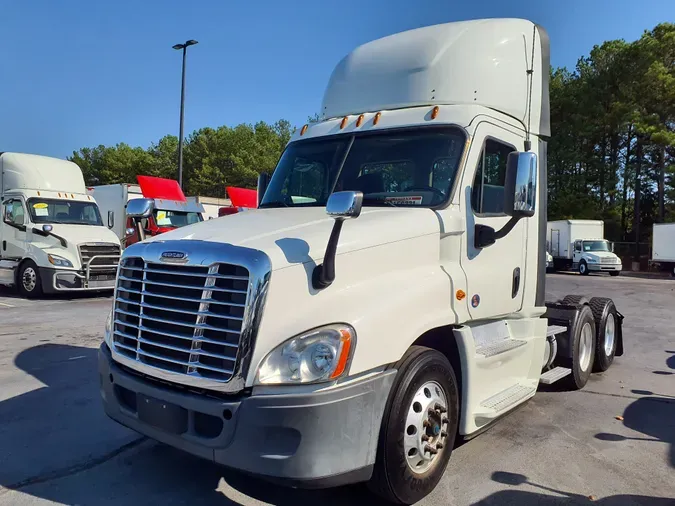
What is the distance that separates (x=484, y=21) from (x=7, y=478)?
522cm

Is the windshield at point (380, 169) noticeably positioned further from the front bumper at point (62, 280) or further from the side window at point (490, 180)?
the front bumper at point (62, 280)

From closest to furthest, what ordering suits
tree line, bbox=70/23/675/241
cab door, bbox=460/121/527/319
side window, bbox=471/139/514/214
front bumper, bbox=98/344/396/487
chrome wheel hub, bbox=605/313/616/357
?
front bumper, bbox=98/344/396/487
cab door, bbox=460/121/527/319
side window, bbox=471/139/514/214
chrome wheel hub, bbox=605/313/616/357
tree line, bbox=70/23/675/241

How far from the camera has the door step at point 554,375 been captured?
5324mm

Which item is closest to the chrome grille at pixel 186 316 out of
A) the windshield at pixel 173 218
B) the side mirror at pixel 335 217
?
the side mirror at pixel 335 217

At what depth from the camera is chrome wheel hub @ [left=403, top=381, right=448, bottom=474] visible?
334 centimetres

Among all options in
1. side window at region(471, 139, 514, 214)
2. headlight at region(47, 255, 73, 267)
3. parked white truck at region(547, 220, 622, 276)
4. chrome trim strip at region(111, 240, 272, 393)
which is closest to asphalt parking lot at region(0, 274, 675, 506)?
chrome trim strip at region(111, 240, 272, 393)

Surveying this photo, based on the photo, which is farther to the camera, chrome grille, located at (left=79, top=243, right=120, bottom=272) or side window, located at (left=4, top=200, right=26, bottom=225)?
side window, located at (left=4, top=200, right=26, bottom=225)

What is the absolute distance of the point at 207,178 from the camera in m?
50.0

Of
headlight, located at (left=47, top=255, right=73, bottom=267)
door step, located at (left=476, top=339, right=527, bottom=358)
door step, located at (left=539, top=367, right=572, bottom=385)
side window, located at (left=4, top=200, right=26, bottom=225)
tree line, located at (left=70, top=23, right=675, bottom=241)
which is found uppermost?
tree line, located at (left=70, top=23, right=675, bottom=241)

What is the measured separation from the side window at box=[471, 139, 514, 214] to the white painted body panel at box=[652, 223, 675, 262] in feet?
101

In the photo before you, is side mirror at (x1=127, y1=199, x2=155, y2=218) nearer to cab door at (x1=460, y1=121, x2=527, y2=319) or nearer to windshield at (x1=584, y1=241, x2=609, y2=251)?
cab door at (x1=460, y1=121, x2=527, y2=319)

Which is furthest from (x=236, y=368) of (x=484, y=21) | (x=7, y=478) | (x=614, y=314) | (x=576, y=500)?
(x=614, y=314)

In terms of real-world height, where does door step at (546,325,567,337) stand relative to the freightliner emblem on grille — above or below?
below

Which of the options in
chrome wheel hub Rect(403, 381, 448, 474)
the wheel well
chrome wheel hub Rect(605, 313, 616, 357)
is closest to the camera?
chrome wheel hub Rect(403, 381, 448, 474)
